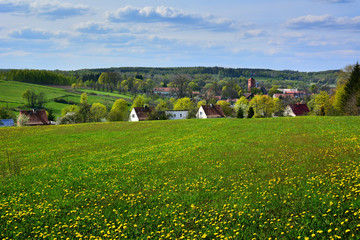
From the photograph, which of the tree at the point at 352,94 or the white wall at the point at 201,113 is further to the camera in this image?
the white wall at the point at 201,113

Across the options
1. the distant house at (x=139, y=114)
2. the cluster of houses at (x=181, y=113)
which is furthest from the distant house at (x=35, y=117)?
the cluster of houses at (x=181, y=113)

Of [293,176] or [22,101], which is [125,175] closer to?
[293,176]

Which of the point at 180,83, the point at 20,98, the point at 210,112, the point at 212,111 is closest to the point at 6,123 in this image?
the point at 20,98

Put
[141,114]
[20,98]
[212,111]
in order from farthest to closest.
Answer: [20,98] < [212,111] < [141,114]

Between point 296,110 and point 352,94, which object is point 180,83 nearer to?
point 296,110

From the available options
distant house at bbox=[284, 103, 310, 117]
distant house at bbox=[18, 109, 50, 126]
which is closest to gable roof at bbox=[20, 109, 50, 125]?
distant house at bbox=[18, 109, 50, 126]

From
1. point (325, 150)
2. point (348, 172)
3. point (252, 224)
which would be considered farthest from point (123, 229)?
point (325, 150)

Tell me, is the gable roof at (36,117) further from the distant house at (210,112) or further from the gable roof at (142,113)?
the distant house at (210,112)

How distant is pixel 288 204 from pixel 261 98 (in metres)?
107

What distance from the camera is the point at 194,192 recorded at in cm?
1446

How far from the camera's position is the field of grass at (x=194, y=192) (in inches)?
417

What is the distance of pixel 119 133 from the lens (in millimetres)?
39688

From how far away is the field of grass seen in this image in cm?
1060

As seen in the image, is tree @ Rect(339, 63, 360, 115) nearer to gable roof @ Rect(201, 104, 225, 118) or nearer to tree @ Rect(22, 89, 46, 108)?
gable roof @ Rect(201, 104, 225, 118)
